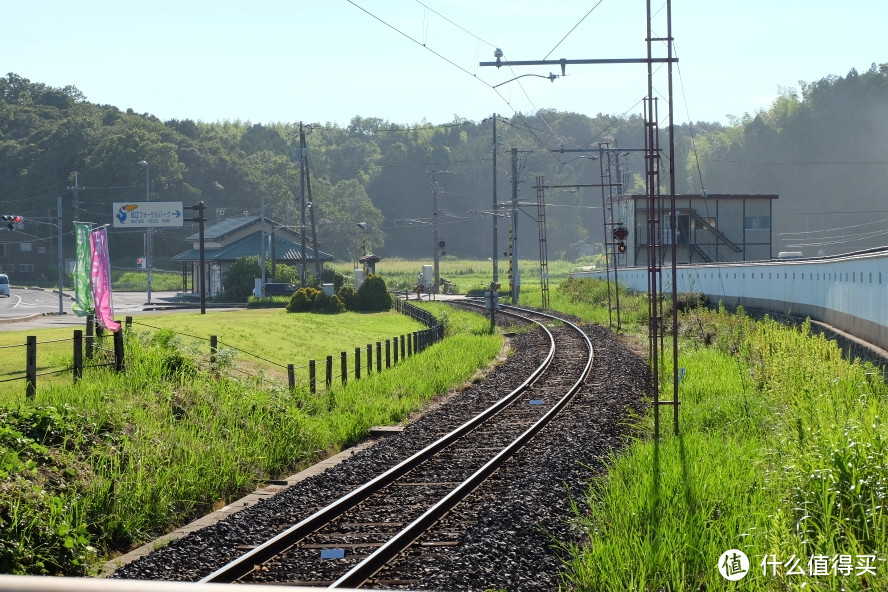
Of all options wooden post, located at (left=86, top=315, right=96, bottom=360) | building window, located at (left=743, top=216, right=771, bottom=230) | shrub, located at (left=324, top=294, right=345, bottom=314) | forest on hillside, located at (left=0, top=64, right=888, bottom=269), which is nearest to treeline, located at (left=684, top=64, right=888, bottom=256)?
forest on hillside, located at (left=0, top=64, right=888, bottom=269)

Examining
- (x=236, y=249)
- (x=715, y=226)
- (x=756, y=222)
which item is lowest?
(x=236, y=249)

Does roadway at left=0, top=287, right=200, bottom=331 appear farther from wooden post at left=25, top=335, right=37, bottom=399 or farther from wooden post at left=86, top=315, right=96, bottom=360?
wooden post at left=25, top=335, right=37, bottom=399

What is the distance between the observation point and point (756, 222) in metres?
67.8

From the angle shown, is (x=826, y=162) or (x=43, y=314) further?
(x=826, y=162)

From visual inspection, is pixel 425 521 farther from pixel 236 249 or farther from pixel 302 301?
pixel 236 249

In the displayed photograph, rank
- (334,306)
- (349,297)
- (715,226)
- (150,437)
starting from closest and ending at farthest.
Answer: (150,437)
(334,306)
(349,297)
(715,226)

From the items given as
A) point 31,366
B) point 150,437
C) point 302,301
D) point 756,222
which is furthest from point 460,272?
point 150,437

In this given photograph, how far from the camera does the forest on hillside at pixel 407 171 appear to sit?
322ft

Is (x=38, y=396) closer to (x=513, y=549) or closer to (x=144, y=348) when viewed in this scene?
(x=144, y=348)

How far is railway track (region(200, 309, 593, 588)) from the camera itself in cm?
865

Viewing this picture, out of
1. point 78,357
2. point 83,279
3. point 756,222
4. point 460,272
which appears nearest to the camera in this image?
point 78,357

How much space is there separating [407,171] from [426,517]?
483 ft

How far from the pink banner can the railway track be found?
5703mm

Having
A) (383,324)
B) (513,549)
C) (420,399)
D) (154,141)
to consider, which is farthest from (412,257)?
(513,549)
